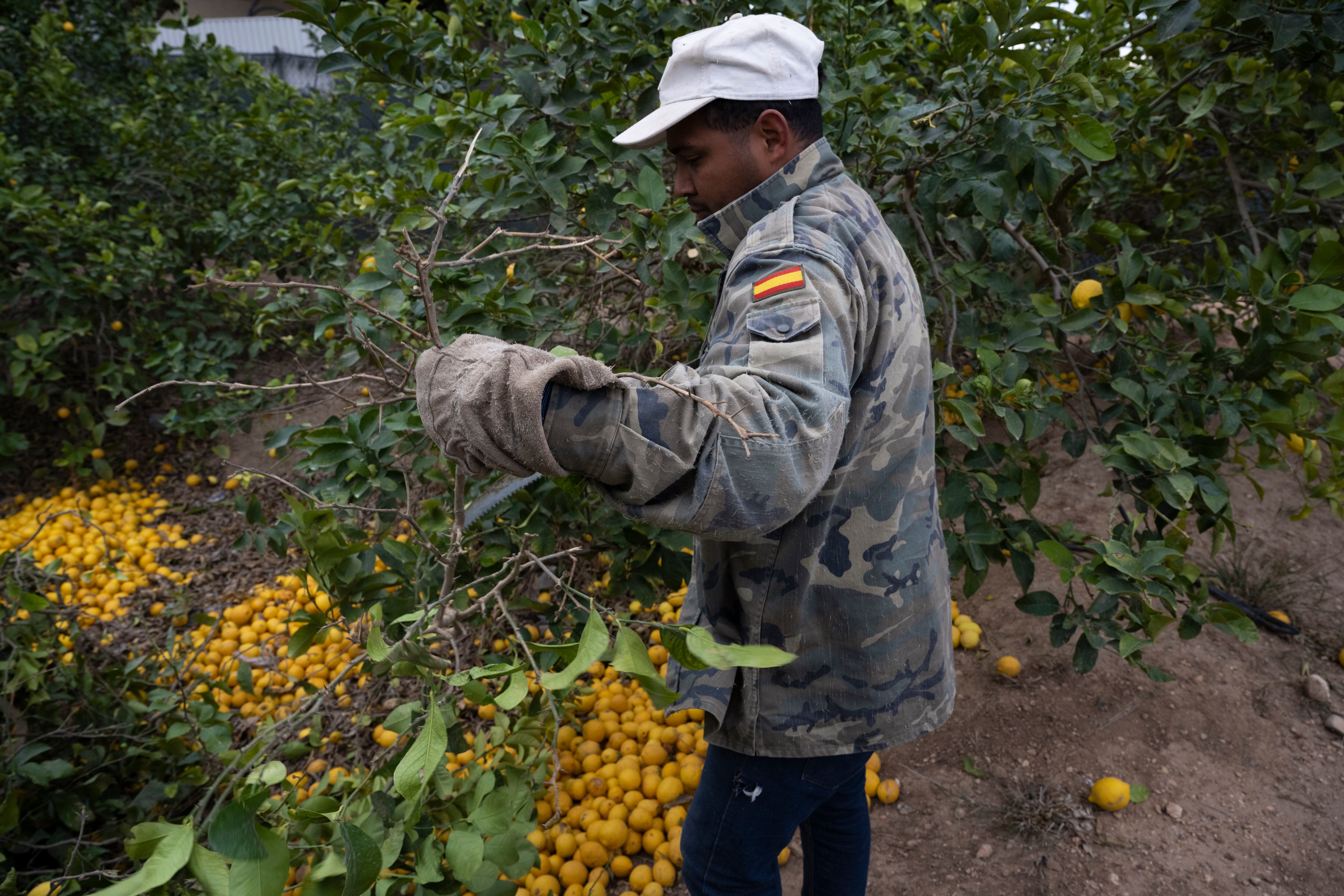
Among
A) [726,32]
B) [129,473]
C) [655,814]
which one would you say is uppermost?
[726,32]

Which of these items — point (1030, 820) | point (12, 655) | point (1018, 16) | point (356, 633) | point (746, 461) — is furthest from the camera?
point (1030, 820)

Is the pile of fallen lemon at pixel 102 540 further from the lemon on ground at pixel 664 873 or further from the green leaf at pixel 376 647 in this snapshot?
the green leaf at pixel 376 647

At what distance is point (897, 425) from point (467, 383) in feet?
2.50

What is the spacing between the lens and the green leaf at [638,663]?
3.05 ft

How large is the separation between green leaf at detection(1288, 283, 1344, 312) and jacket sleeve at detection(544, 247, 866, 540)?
151 centimetres

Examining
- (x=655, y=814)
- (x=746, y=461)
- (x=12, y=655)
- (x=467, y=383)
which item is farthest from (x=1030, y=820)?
(x=12, y=655)

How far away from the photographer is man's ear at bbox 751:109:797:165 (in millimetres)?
1283

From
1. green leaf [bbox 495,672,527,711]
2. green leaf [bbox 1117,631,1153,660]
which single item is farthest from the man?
green leaf [bbox 1117,631,1153,660]

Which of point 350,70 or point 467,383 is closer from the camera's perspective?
point 467,383

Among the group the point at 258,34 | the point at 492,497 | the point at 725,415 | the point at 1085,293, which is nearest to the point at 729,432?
the point at 725,415

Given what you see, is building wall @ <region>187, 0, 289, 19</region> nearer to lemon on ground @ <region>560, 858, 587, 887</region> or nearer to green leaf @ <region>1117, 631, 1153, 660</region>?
lemon on ground @ <region>560, 858, 587, 887</region>

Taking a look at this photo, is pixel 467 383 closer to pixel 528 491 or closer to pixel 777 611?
pixel 777 611

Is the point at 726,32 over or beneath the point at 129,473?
over

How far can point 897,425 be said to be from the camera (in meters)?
1.32
